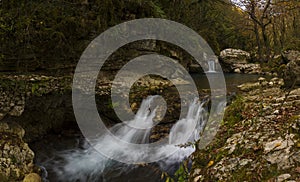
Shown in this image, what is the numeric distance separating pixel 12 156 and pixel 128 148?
8.80 feet

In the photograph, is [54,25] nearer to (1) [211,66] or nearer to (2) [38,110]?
(2) [38,110]

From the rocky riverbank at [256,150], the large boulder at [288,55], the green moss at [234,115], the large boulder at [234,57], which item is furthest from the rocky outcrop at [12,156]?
the large boulder at [234,57]

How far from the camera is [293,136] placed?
2.48 metres

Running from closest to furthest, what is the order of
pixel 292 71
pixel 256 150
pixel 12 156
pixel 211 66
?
1. pixel 256 150
2. pixel 12 156
3. pixel 292 71
4. pixel 211 66

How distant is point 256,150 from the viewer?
2.57m

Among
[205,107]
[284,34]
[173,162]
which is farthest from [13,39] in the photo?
[284,34]

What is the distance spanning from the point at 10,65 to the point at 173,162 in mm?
5167

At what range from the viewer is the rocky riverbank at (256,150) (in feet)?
7.09

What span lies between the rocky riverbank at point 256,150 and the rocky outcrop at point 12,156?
3761mm

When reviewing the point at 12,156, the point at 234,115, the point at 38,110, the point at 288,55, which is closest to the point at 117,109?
the point at 38,110

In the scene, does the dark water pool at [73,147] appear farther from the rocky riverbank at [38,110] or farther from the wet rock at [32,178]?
the wet rock at [32,178]

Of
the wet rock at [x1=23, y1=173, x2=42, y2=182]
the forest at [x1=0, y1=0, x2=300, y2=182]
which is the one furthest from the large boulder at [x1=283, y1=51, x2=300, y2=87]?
the wet rock at [x1=23, y1=173, x2=42, y2=182]

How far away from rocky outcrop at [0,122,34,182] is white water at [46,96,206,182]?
2.42ft

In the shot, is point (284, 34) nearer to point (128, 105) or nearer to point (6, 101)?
point (128, 105)
